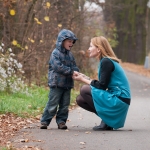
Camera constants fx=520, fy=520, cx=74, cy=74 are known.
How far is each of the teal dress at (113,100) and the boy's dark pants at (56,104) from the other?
1.88 ft

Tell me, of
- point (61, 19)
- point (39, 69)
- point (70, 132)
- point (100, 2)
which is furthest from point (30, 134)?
point (100, 2)

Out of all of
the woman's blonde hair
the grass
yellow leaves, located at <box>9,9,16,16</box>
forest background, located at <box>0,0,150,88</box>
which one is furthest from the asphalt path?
yellow leaves, located at <box>9,9,16,16</box>

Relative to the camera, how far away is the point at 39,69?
18.6 m

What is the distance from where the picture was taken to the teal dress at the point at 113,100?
8.22m

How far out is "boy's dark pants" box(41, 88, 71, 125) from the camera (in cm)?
855

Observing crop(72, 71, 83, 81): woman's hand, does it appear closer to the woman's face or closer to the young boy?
the young boy

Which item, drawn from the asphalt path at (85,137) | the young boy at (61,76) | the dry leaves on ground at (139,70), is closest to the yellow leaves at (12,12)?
the asphalt path at (85,137)

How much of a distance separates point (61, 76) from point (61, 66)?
0.62ft

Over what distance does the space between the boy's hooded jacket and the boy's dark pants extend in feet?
0.45

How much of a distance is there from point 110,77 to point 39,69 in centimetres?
1048

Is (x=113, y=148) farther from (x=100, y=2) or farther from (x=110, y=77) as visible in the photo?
(x=100, y=2)

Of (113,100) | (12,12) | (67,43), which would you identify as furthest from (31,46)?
(113,100)

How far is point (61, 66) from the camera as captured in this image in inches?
328

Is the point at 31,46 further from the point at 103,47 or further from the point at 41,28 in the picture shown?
the point at 103,47
